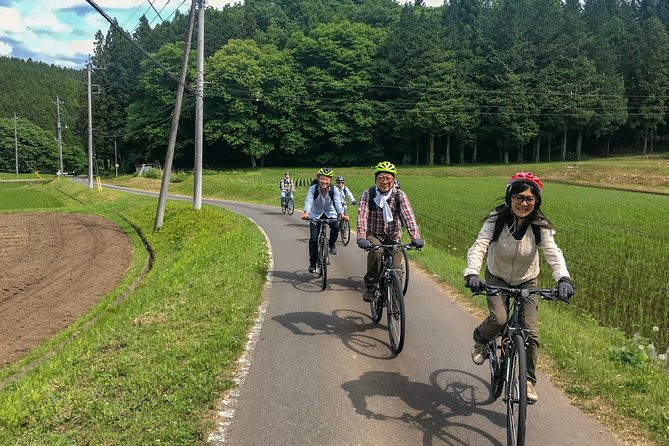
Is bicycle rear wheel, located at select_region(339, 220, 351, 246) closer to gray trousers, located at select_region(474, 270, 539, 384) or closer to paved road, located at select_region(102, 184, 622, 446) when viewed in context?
paved road, located at select_region(102, 184, 622, 446)

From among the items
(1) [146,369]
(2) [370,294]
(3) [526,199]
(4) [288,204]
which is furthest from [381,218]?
(4) [288,204]

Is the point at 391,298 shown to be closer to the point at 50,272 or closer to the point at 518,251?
the point at 518,251

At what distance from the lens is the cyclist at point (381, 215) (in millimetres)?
6566

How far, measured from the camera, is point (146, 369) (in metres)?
5.21

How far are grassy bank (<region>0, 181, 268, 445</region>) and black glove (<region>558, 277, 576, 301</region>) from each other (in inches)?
115

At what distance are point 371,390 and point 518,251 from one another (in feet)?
6.28

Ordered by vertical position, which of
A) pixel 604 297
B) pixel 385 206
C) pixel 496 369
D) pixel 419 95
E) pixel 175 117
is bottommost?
pixel 604 297

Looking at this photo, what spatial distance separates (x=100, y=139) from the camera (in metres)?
72.5

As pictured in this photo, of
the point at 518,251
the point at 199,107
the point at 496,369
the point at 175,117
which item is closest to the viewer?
the point at 518,251

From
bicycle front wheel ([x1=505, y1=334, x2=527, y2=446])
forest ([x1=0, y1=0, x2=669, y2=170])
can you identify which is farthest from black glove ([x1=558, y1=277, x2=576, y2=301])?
forest ([x1=0, y1=0, x2=669, y2=170])

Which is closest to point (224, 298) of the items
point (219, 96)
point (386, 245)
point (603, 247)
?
point (386, 245)

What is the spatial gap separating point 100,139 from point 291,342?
7561cm

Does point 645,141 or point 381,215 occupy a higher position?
point 645,141

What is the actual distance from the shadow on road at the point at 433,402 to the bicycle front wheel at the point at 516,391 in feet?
0.91
